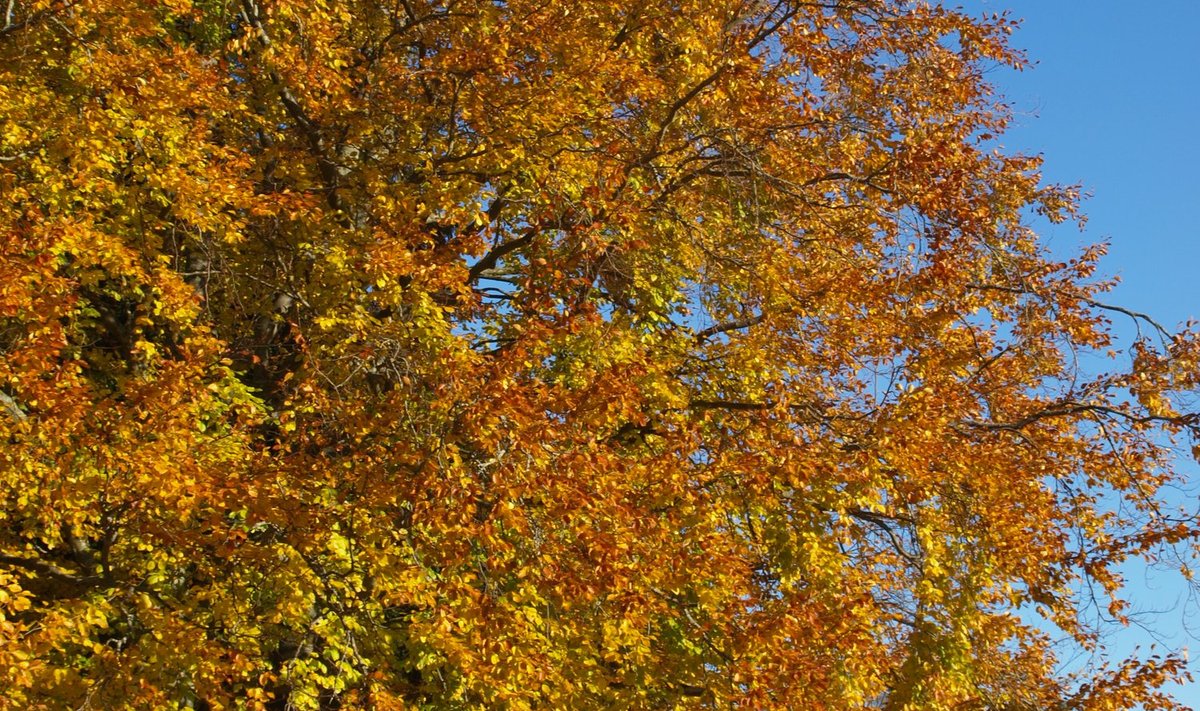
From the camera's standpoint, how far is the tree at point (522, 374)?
329 inches

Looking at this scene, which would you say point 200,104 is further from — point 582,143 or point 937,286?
point 937,286

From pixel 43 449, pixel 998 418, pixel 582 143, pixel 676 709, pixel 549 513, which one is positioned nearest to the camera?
pixel 43 449

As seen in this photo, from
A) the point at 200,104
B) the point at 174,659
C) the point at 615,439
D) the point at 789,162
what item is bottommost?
the point at 174,659

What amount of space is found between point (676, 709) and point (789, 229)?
5056 millimetres

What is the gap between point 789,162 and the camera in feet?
38.4

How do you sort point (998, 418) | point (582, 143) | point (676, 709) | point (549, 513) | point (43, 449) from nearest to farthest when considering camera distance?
point (43, 449) < point (549, 513) < point (676, 709) < point (582, 143) < point (998, 418)

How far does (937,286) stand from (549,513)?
197 inches

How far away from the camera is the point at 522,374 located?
10.4 metres

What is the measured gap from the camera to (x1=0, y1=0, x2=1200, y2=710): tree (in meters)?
8.36

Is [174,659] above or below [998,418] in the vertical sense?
below

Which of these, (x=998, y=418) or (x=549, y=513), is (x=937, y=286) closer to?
(x=998, y=418)

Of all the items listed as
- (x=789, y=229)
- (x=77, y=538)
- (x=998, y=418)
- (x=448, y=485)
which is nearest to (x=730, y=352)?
(x=789, y=229)

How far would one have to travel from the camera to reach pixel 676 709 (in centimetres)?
922

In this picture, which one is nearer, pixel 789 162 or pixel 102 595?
pixel 102 595
